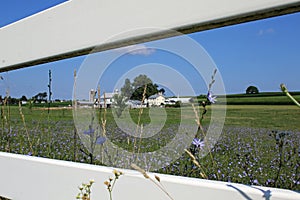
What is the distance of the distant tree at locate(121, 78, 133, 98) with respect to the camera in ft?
2.89

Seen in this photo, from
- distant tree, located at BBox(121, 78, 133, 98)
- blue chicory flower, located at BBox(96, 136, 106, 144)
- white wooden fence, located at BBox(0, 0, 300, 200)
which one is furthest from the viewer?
blue chicory flower, located at BBox(96, 136, 106, 144)

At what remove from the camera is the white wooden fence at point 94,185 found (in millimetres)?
663

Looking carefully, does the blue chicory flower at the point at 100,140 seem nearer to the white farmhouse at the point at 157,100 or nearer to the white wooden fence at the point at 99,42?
the white wooden fence at the point at 99,42

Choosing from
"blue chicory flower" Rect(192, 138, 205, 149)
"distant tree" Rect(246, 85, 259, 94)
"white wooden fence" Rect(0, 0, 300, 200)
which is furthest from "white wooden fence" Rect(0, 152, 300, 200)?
"distant tree" Rect(246, 85, 259, 94)

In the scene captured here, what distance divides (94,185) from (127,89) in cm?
32

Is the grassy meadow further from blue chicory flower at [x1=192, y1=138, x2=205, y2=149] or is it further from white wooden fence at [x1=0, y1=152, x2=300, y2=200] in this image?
white wooden fence at [x1=0, y1=152, x2=300, y2=200]

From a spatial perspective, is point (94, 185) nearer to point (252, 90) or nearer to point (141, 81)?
point (141, 81)

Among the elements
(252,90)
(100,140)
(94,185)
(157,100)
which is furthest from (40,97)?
(252,90)

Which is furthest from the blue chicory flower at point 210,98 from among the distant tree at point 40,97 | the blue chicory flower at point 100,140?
the distant tree at point 40,97

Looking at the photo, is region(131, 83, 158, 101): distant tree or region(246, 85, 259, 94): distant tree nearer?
region(246, 85, 259, 94): distant tree

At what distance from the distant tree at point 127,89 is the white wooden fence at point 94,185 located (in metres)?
0.23

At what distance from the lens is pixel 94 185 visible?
3.03 ft

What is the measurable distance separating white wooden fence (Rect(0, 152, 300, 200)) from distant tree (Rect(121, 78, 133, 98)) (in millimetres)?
232

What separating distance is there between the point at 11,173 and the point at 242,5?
1.11m
